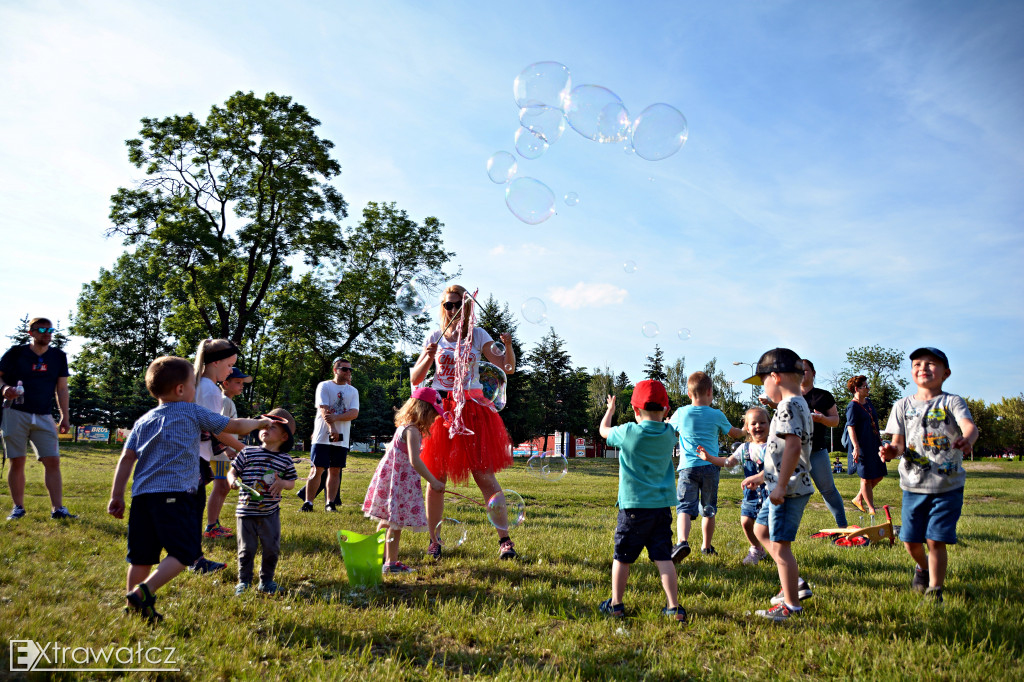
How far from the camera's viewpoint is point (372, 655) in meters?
3.14

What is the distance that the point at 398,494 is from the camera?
16.5 ft

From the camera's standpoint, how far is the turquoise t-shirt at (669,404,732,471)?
572 centimetres

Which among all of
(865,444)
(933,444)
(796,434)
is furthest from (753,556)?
(865,444)

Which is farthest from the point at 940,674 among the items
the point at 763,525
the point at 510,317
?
the point at 510,317

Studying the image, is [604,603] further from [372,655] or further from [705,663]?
[372,655]

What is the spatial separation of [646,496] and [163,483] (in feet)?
10.2

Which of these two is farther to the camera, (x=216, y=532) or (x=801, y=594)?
(x=216, y=532)

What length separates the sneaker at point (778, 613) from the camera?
12.2ft

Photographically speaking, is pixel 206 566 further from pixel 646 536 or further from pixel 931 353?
pixel 931 353

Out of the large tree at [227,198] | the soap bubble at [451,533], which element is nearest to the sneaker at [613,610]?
the soap bubble at [451,533]

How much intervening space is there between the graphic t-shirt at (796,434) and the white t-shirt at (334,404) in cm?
590

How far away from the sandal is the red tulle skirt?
7.71 ft

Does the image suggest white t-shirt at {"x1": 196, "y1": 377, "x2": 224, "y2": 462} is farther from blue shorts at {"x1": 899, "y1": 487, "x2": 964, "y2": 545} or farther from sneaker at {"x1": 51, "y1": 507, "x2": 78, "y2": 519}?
blue shorts at {"x1": 899, "y1": 487, "x2": 964, "y2": 545}

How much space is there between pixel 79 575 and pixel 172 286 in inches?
1028
